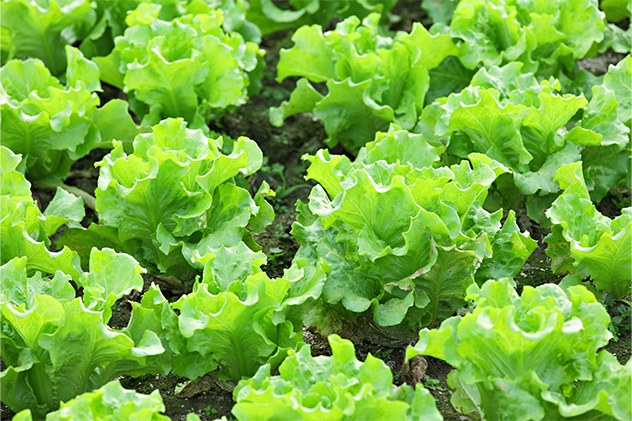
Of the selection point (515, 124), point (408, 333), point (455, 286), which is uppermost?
point (515, 124)

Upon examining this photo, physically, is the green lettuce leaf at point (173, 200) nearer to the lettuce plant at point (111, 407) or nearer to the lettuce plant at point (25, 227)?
the lettuce plant at point (25, 227)

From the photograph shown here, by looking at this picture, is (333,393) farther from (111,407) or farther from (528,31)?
(528,31)

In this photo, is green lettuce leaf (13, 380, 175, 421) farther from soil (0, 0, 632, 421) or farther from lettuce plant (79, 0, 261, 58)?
lettuce plant (79, 0, 261, 58)

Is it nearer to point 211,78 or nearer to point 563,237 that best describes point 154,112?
point 211,78

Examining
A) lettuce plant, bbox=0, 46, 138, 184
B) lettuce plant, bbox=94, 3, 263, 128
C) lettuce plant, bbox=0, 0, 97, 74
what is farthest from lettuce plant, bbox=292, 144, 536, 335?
lettuce plant, bbox=0, 0, 97, 74

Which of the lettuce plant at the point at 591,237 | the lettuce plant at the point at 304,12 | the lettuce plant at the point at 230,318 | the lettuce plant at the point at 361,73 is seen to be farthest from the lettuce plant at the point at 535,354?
the lettuce plant at the point at 304,12

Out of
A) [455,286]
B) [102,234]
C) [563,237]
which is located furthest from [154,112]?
[563,237]
